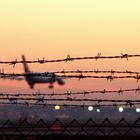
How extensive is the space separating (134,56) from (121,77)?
1759 mm

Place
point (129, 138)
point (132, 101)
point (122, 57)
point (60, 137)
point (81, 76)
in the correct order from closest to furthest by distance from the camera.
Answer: point (122, 57) → point (81, 76) → point (132, 101) → point (129, 138) → point (60, 137)

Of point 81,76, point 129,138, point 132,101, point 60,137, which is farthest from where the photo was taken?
point 60,137

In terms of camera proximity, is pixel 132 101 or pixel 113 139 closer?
pixel 132 101

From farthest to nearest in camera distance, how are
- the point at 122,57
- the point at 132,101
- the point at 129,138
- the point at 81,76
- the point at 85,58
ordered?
the point at 129,138
the point at 132,101
the point at 81,76
the point at 122,57
the point at 85,58

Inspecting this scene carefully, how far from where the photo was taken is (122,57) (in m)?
19.3

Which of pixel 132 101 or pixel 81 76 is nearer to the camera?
pixel 81 76

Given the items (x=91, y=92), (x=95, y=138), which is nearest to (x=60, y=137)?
(x=95, y=138)

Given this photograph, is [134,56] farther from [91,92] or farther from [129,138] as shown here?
[129,138]

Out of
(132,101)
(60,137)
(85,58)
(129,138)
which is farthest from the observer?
(60,137)

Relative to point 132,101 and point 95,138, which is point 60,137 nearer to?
point 95,138

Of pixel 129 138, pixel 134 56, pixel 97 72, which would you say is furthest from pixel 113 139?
pixel 134 56

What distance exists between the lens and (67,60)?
1922cm

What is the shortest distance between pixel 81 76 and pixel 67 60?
1.48 metres

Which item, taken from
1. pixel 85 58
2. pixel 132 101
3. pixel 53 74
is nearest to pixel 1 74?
pixel 53 74
